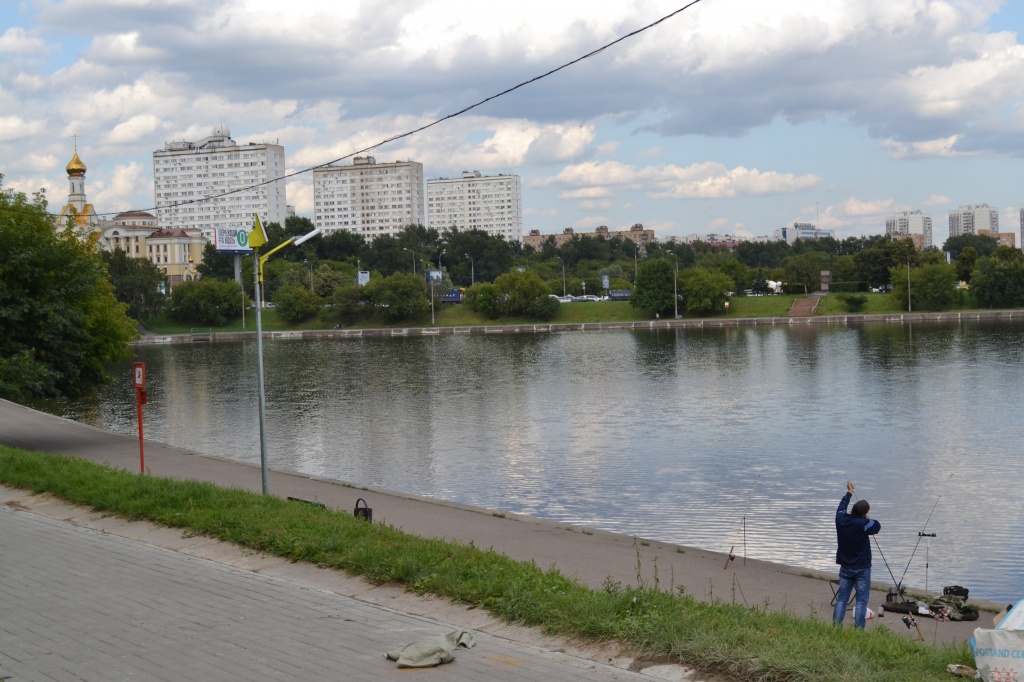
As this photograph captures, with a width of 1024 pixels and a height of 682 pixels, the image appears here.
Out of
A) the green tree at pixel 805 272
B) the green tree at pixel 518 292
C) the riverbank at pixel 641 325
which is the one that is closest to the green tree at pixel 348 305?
the riverbank at pixel 641 325

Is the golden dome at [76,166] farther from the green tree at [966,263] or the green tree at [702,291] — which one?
the green tree at [966,263]

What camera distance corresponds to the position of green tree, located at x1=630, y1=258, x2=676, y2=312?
10275cm

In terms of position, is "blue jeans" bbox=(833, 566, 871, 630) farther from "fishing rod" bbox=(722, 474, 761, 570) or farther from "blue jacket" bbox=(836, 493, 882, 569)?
"fishing rod" bbox=(722, 474, 761, 570)

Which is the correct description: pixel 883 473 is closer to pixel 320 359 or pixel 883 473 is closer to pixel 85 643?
pixel 85 643

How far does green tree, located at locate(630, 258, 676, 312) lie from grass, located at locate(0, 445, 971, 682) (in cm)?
9077

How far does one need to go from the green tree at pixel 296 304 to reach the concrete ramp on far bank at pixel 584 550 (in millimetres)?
92775

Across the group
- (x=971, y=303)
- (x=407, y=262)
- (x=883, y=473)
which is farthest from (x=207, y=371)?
(x=407, y=262)

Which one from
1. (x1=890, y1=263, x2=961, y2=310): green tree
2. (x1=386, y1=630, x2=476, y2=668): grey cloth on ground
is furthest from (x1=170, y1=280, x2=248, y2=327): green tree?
(x1=386, y1=630, x2=476, y2=668): grey cloth on ground

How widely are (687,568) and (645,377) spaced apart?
34.6m

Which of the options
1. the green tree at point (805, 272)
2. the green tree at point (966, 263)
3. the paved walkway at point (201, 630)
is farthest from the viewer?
the green tree at point (805, 272)

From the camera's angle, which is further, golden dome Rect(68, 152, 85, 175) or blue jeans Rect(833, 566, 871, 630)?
golden dome Rect(68, 152, 85, 175)

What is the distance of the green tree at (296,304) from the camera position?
369 feet

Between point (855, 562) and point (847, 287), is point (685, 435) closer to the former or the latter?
point (855, 562)

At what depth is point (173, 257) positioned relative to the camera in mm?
173250
